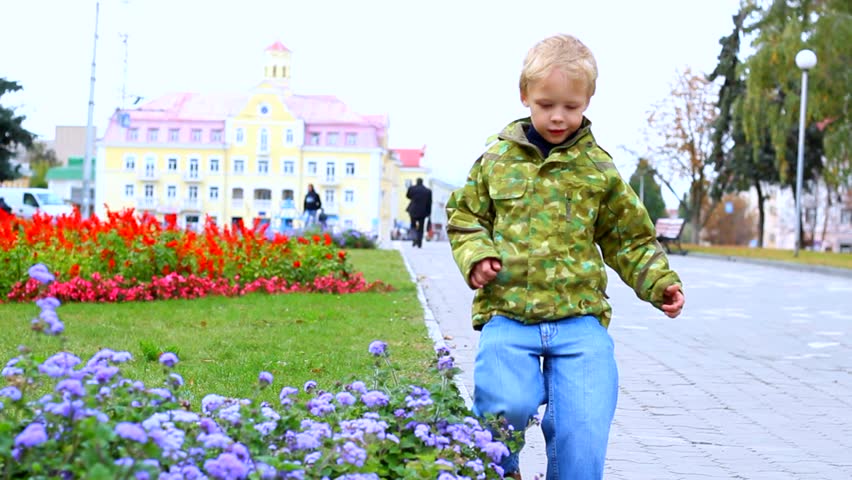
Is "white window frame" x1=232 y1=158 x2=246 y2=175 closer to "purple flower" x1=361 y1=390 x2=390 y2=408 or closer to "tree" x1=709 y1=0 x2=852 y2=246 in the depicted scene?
"tree" x1=709 y1=0 x2=852 y2=246

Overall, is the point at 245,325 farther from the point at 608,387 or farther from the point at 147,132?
the point at 147,132

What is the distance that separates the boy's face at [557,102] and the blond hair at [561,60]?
2cm

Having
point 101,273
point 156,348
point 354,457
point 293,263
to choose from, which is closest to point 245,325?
point 156,348

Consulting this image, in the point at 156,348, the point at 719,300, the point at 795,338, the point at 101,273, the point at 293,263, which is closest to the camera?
the point at 156,348

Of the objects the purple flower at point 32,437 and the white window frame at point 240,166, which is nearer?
the purple flower at point 32,437

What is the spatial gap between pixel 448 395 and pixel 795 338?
781cm

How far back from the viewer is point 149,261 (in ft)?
40.5

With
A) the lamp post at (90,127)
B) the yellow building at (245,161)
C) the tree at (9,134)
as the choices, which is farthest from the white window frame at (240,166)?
the lamp post at (90,127)

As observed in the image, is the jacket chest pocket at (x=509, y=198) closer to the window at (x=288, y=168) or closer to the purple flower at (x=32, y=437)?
the purple flower at (x=32, y=437)

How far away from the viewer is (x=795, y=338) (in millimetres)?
10758

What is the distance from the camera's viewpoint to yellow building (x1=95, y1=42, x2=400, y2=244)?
309ft

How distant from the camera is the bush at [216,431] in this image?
2.40 meters

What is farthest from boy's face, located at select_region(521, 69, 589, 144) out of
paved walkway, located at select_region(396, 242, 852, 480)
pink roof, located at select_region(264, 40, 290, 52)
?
pink roof, located at select_region(264, 40, 290, 52)

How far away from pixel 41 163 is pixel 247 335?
115170 millimetres
